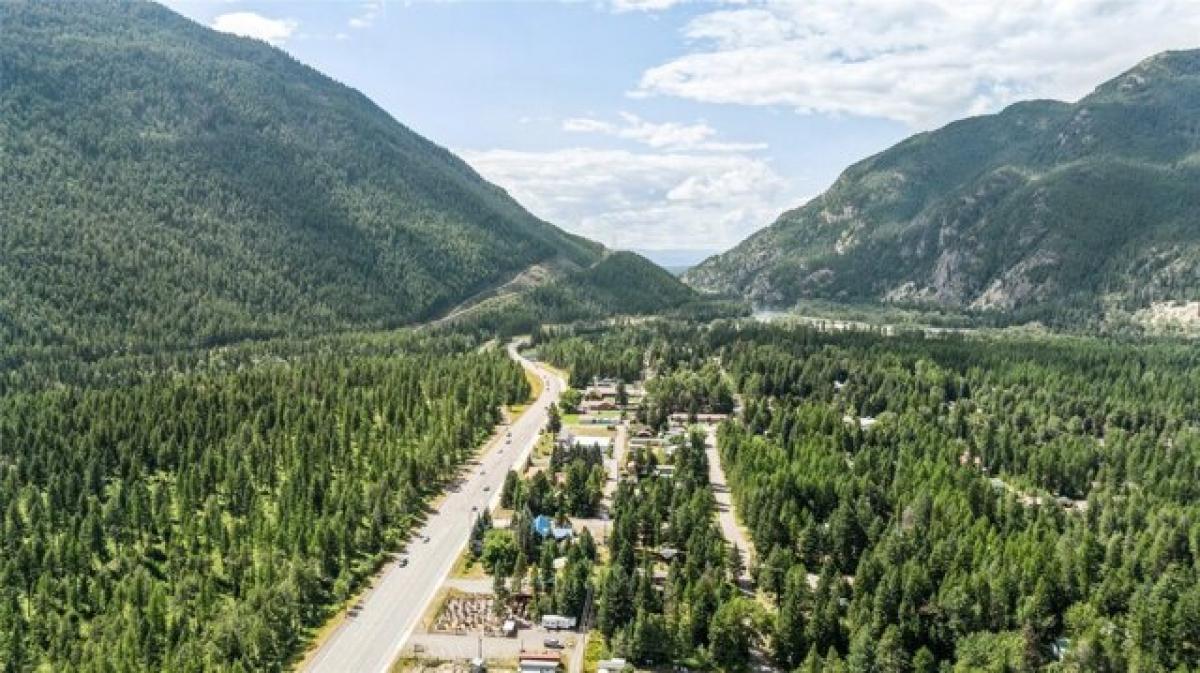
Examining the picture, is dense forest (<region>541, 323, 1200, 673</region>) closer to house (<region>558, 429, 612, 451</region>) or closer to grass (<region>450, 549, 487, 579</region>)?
house (<region>558, 429, 612, 451</region>)

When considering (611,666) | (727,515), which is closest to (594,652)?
(611,666)

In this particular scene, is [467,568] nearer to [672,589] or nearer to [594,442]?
[672,589]

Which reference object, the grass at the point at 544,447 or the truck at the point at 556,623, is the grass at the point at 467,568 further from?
the grass at the point at 544,447

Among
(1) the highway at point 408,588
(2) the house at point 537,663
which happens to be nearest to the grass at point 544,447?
(1) the highway at point 408,588

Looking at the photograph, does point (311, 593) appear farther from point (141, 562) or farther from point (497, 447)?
point (497, 447)

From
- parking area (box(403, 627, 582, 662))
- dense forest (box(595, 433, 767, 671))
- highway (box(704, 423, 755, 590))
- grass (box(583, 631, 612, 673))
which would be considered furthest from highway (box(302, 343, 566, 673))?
highway (box(704, 423, 755, 590))

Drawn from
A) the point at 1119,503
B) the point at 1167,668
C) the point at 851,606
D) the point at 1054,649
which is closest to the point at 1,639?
the point at 851,606
